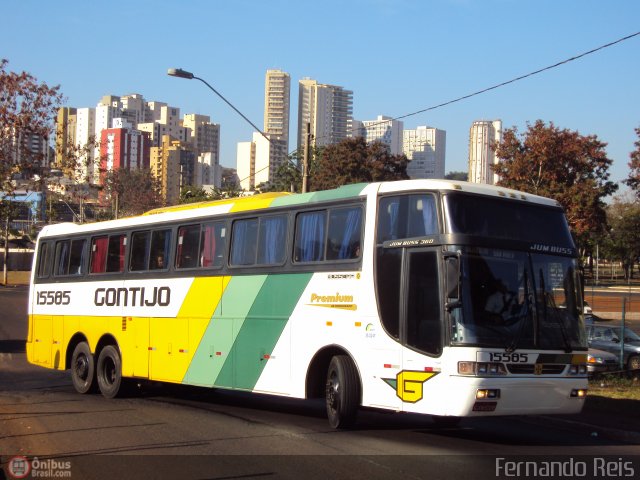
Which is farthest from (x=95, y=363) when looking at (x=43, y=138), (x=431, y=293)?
(x=43, y=138)

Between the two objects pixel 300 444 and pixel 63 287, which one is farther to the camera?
pixel 63 287

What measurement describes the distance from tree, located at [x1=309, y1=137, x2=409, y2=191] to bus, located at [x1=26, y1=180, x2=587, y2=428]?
36188 mm

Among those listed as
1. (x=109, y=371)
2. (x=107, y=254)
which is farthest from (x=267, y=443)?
(x=107, y=254)

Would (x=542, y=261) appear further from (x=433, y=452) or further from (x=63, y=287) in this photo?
(x=63, y=287)

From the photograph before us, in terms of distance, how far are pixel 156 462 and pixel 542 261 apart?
5.35 meters

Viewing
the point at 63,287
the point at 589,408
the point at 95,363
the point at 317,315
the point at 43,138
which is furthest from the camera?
the point at 43,138

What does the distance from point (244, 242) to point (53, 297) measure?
7257mm

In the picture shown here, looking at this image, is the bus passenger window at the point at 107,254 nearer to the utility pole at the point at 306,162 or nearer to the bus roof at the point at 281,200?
the bus roof at the point at 281,200

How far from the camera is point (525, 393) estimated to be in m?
9.91

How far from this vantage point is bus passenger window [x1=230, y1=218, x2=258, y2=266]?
1334 cm

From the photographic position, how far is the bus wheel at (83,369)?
55.8 ft

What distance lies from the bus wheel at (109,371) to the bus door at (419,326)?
7.81m

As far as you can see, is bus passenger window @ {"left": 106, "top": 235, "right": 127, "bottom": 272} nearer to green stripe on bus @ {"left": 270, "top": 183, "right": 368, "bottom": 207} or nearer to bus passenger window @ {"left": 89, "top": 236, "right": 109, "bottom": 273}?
bus passenger window @ {"left": 89, "top": 236, "right": 109, "bottom": 273}

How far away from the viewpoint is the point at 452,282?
9.77m
